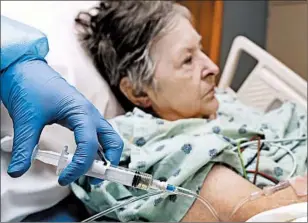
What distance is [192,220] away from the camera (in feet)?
4.05

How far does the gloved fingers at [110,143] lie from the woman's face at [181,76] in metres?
0.57

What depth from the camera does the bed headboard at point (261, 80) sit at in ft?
6.08

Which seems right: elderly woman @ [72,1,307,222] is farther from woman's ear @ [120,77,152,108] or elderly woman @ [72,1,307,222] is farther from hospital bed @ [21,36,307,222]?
hospital bed @ [21,36,307,222]

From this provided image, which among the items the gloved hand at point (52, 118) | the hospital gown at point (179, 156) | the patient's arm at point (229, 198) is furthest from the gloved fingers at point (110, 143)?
the patient's arm at point (229, 198)

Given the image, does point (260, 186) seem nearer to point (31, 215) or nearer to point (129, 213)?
point (129, 213)

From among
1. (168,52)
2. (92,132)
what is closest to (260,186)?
(168,52)

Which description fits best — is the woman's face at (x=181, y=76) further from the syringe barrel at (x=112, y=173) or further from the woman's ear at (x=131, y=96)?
the syringe barrel at (x=112, y=173)

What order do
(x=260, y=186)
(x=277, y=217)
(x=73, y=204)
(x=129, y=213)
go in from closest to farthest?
(x=277, y=217) → (x=129, y=213) → (x=260, y=186) → (x=73, y=204)

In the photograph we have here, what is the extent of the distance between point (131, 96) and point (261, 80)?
573mm

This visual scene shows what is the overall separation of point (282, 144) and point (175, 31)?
43 centimetres

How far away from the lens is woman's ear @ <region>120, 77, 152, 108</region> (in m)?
1.57

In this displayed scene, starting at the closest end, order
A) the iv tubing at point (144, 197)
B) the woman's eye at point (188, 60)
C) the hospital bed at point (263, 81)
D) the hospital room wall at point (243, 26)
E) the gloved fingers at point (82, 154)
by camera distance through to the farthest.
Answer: the gloved fingers at point (82, 154)
the iv tubing at point (144, 197)
the woman's eye at point (188, 60)
the hospital room wall at point (243, 26)
the hospital bed at point (263, 81)

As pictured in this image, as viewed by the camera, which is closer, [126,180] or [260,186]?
[126,180]

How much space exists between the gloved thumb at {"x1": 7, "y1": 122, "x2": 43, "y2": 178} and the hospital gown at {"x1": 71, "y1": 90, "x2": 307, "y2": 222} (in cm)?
19
